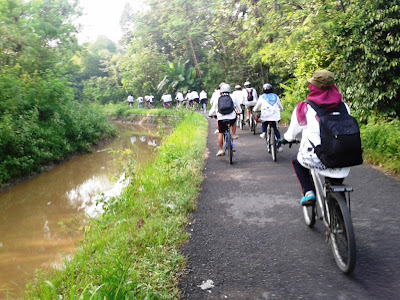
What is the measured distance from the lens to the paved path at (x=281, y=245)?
2.90 meters

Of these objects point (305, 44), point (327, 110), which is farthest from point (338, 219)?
point (305, 44)

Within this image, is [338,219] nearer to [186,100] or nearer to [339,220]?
[339,220]

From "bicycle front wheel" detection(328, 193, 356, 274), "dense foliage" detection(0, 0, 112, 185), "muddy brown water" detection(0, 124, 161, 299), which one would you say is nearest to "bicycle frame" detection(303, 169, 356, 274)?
"bicycle front wheel" detection(328, 193, 356, 274)

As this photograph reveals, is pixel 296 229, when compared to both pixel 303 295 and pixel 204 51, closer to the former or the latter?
pixel 303 295

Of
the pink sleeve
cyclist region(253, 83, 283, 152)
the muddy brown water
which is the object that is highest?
the pink sleeve

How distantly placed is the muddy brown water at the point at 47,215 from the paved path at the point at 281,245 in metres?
2.36

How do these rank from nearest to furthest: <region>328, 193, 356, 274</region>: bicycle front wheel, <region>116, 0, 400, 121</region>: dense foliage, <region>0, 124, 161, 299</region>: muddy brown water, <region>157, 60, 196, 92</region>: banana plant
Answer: <region>328, 193, 356, 274</region>: bicycle front wheel → <region>0, 124, 161, 299</region>: muddy brown water → <region>116, 0, 400, 121</region>: dense foliage → <region>157, 60, 196, 92</region>: banana plant

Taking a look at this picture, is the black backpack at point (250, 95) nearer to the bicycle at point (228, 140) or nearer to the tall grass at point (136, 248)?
the bicycle at point (228, 140)

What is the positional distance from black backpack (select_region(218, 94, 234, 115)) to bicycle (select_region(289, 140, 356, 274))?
3.95 meters

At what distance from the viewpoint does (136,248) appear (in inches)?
148

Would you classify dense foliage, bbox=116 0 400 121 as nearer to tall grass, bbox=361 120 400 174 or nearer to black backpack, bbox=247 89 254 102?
tall grass, bbox=361 120 400 174

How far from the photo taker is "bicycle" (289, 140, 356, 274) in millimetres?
A: 2838

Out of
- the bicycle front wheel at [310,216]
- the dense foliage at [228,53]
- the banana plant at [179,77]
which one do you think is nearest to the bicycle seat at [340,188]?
the bicycle front wheel at [310,216]

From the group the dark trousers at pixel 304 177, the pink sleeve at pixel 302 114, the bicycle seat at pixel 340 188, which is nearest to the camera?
the bicycle seat at pixel 340 188
